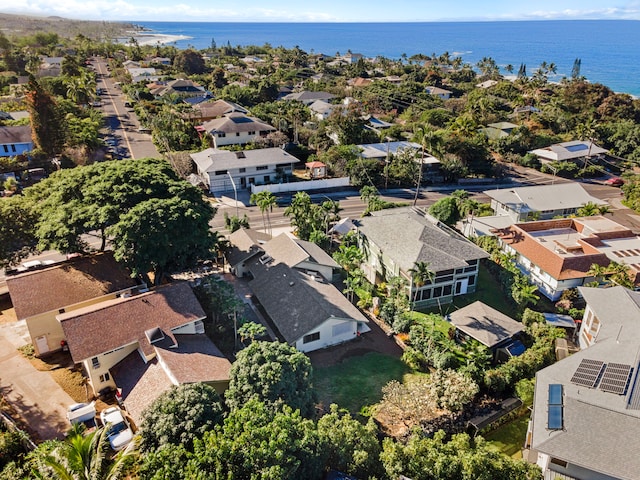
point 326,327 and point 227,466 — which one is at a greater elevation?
point 227,466

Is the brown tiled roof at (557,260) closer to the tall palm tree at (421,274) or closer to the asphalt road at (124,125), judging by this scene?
the tall palm tree at (421,274)

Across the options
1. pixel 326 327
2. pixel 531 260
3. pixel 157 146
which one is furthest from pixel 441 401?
pixel 157 146

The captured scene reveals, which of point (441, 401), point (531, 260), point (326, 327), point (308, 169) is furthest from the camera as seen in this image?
point (308, 169)

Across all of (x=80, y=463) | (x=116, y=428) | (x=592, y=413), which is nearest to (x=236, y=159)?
(x=116, y=428)

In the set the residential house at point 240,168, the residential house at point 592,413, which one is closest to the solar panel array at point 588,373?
the residential house at point 592,413

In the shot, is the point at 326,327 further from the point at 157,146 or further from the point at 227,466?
the point at 157,146

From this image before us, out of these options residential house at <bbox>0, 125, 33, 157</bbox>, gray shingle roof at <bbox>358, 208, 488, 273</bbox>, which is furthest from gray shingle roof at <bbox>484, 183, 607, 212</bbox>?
residential house at <bbox>0, 125, 33, 157</bbox>
